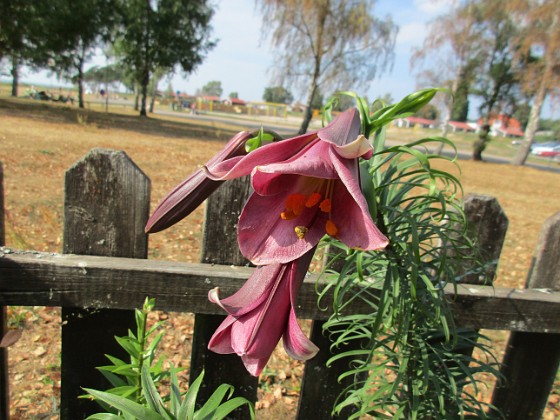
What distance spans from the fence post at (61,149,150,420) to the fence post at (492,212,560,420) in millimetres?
1388

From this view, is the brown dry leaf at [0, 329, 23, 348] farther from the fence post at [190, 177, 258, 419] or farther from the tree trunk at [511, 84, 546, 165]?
the tree trunk at [511, 84, 546, 165]

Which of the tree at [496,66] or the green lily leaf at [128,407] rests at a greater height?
the tree at [496,66]

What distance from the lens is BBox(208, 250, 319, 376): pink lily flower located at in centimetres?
57

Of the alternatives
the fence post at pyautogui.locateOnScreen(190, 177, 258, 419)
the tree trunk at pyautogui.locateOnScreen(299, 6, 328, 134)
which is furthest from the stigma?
the tree trunk at pyautogui.locateOnScreen(299, 6, 328, 134)

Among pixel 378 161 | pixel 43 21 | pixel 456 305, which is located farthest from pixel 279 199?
pixel 43 21

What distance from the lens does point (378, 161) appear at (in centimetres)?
91

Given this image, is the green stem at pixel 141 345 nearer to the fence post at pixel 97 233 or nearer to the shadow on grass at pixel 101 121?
the fence post at pixel 97 233

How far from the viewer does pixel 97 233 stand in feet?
4.48

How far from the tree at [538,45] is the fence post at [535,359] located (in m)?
20.9

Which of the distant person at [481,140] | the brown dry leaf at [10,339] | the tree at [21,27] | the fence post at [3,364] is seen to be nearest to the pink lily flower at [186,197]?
the brown dry leaf at [10,339]

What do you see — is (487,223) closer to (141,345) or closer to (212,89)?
(141,345)

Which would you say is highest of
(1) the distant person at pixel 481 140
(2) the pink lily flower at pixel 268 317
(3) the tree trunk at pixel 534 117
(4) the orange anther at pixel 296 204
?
(3) the tree trunk at pixel 534 117

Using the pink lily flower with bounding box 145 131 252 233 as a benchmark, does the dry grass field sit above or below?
below

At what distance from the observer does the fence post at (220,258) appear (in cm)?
136
